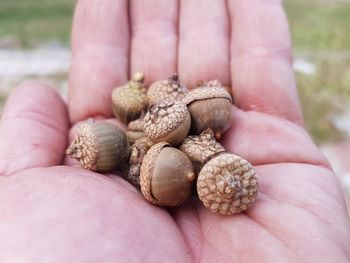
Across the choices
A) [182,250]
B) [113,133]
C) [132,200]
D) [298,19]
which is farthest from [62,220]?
[298,19]

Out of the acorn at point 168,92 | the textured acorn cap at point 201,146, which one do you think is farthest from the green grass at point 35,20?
the textured acorn cap at point 201,146

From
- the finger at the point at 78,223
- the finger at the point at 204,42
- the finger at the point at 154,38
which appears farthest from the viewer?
the finger at the point at 154,38

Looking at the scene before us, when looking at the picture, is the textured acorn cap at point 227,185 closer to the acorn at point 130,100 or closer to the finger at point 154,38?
the acorn at point 130,100

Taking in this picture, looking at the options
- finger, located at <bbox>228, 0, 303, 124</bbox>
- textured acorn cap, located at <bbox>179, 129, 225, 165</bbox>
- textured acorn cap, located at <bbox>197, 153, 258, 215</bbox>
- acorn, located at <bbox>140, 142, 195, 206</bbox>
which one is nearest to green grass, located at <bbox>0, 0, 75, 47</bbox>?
finger, located at <bbox>228, 0, 303, 124</bbox>

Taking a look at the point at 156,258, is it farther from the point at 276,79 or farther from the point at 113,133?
the point at 276,79

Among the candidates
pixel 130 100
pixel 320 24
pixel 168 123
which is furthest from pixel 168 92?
pixel 320 24

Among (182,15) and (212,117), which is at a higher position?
(182,15)
